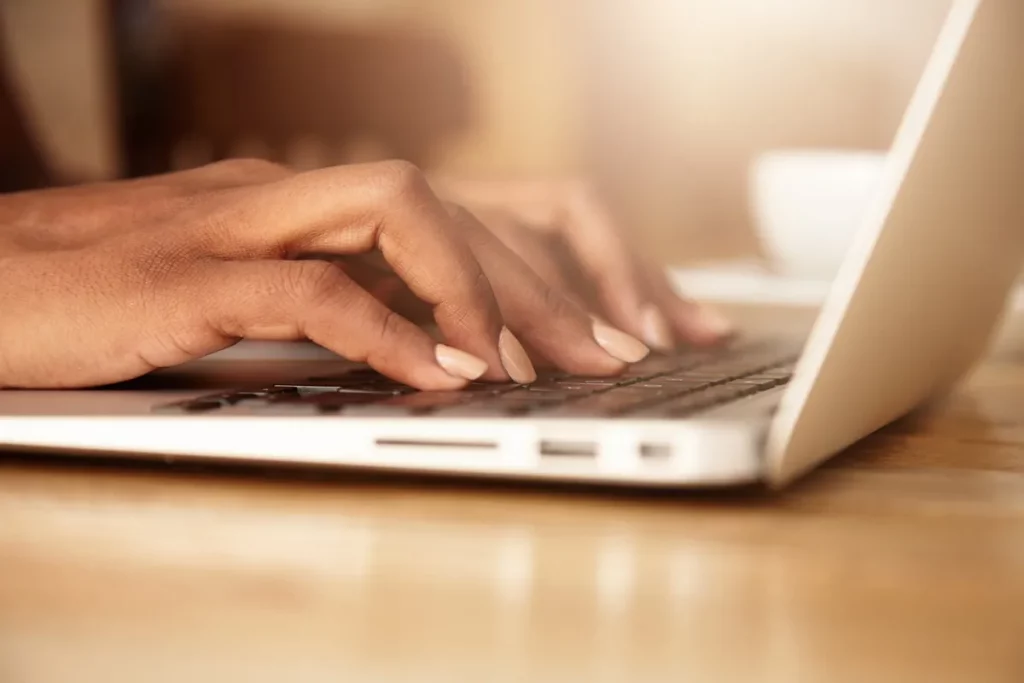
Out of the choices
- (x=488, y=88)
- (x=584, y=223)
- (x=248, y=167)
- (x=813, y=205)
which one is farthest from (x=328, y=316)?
(x=488, y=88)

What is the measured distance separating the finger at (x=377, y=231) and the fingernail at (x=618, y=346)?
0.10 m

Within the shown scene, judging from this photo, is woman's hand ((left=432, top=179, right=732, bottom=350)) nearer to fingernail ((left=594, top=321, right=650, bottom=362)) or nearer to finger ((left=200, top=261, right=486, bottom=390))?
fingernail ((left=594, top=321, right=650, bottom=362))

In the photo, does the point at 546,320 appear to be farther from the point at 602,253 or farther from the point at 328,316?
the point at 602,253

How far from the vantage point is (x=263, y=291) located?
1.69 ft

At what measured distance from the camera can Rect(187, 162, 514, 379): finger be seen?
54 cm

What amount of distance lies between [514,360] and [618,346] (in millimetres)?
105

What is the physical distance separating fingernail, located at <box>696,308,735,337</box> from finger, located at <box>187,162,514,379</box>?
1.13ft

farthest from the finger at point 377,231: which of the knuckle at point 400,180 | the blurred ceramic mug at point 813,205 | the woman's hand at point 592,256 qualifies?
the blurred ceramic mug at point 813,205

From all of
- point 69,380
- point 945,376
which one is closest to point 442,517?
point 69,380

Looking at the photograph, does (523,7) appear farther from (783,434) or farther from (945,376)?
(783,434)

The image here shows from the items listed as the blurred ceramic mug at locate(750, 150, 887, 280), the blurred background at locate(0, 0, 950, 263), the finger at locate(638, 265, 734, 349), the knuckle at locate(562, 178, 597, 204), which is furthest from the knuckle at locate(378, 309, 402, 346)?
the blurred background at locate(0, 0, 950, 263)

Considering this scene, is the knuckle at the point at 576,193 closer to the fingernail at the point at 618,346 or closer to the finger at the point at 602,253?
the finger at the point at 602,253

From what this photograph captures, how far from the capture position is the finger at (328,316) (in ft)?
1.67

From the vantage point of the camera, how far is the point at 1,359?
532 mm
